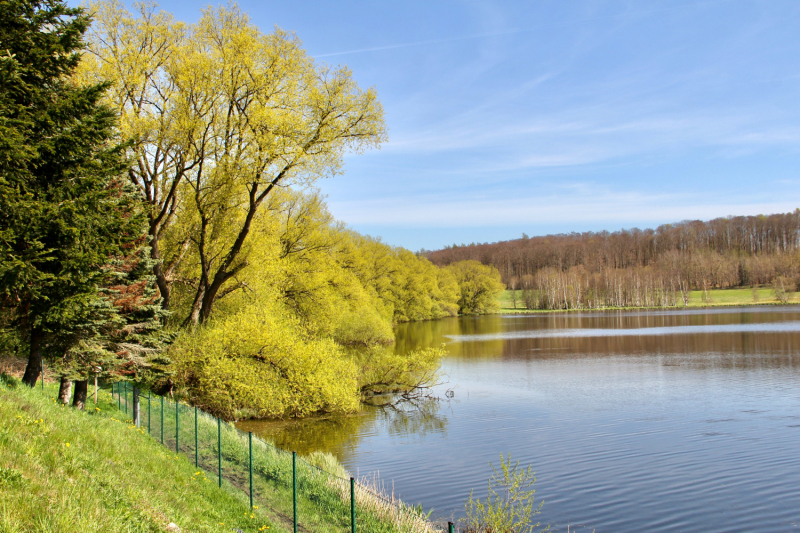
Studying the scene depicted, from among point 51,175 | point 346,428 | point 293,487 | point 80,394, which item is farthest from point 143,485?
point 346,428

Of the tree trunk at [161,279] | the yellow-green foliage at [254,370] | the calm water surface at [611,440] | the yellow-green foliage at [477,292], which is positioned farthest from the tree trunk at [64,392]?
the yellow-green foliage at [477,292]

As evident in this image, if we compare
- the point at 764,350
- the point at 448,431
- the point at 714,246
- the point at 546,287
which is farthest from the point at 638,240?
the point at 448,431

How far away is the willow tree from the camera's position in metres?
21.5

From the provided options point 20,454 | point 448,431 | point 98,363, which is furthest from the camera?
point 448,431

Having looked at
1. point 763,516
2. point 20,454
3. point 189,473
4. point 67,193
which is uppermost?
point 67,193

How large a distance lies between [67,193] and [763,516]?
18324 millimetres

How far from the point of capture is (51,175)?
527 inches

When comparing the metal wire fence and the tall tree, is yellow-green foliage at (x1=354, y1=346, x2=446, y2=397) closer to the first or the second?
the metal wire fence

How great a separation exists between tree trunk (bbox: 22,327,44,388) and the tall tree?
266mm

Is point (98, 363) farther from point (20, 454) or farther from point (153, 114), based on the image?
point (153, 114)

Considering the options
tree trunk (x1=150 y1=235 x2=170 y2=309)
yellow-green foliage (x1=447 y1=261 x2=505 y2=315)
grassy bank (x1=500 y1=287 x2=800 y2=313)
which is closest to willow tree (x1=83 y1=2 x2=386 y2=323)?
tree trunk (x1=150 y1=235 x2=170 y2=309)

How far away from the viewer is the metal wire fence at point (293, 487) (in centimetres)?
1016

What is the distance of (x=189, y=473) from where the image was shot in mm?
11125

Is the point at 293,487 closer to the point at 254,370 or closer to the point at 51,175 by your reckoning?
the point at 51,175
